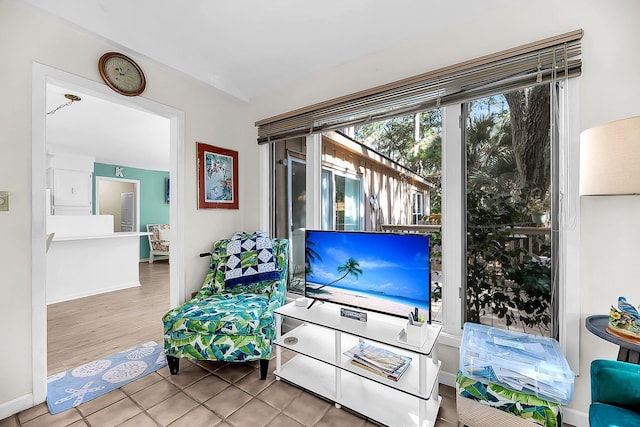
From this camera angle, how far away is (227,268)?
2.53 m

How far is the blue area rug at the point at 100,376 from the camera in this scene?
5.87 ft

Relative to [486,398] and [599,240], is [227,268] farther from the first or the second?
[599,240]

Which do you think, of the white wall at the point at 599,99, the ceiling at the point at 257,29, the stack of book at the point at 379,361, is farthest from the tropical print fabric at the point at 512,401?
the ceiling at the point at 257,29

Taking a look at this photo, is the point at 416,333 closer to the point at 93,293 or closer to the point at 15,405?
the point at 15,405

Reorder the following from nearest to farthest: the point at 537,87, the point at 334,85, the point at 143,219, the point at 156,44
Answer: the point at 537,87, the point at 156,44, the point at 334,85, the point at 143,219

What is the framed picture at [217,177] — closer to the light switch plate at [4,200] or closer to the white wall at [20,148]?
the white wall at [20,148]

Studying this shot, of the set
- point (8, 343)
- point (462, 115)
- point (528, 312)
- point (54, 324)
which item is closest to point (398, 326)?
point (528, 312)

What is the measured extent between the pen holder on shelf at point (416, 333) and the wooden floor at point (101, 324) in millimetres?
2326

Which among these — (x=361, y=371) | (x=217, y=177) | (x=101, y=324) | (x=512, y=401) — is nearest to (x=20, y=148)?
(x=217, y=177)

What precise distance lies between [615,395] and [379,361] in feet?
3.32

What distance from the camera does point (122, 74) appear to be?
2.13 metres

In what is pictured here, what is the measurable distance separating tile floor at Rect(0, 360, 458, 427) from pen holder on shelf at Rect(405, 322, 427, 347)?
536mm

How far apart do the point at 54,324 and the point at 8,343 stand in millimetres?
1631

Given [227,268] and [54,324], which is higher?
[227,268]
